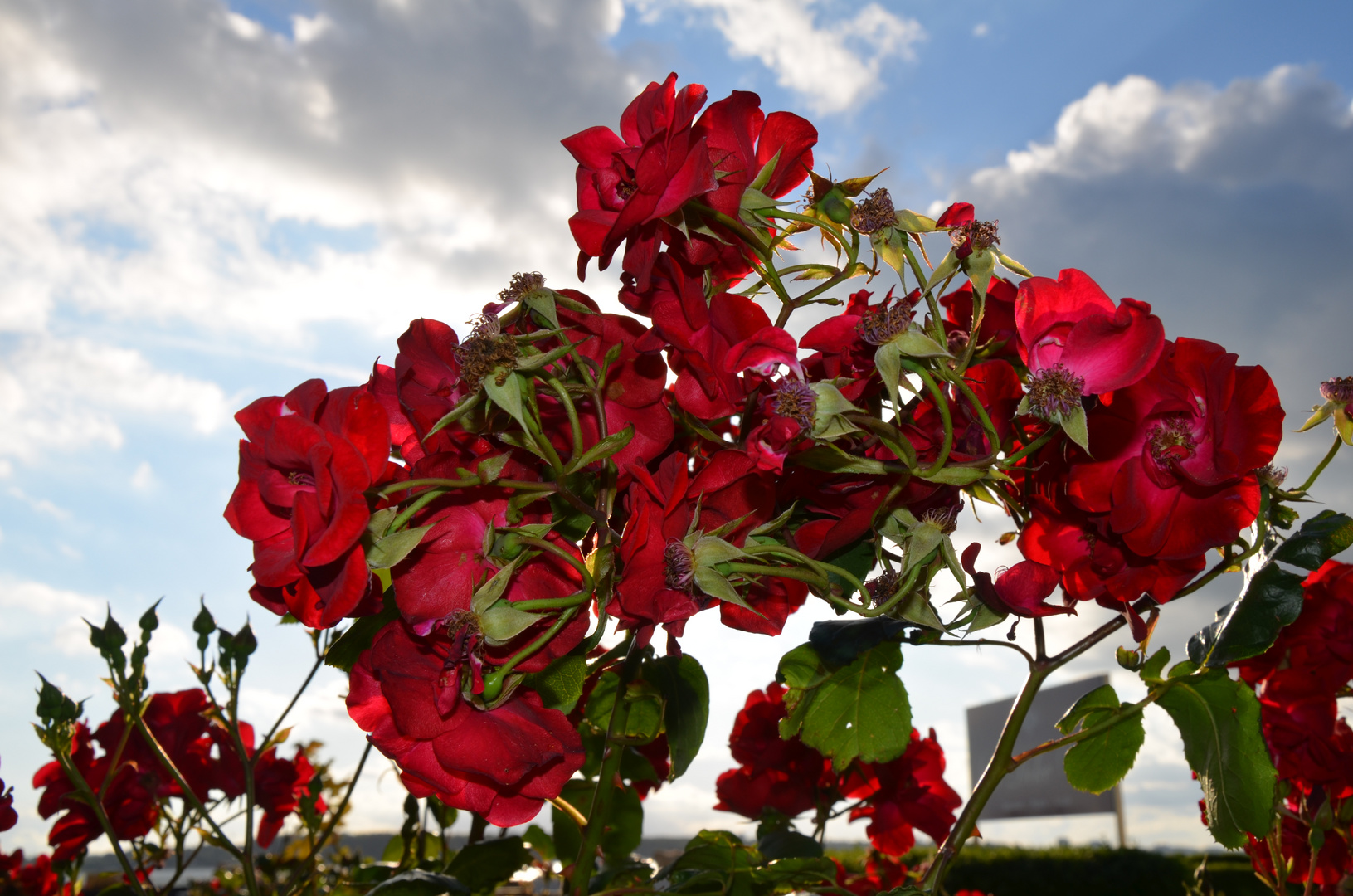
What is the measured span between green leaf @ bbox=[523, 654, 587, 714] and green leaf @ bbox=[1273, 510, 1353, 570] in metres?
0.79

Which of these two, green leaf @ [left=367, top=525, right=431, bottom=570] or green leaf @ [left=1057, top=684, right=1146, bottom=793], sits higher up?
green leaf @ [left=367, top=525, right=431, bottom=570]

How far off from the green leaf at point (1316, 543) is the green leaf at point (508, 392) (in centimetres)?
87

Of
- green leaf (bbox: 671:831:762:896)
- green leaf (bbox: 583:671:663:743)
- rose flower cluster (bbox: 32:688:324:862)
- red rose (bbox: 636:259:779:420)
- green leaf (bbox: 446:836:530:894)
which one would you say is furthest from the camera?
rose flower cluster (bbox: 32:688:324:862)

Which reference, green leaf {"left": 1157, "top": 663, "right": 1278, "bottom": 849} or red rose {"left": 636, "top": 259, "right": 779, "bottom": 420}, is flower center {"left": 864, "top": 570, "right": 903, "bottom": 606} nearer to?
red rose {"left": 636, "top": 259, "right": 779, "bottom": 420}

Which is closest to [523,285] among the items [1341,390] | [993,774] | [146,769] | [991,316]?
[991,316]

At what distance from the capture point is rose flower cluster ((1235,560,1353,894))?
145cm

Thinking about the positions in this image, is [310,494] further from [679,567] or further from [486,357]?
[679,567]

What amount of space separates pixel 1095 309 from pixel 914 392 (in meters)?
0.17

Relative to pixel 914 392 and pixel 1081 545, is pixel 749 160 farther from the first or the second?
pixel 1081 545

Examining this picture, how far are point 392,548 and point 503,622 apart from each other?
4.0 inches

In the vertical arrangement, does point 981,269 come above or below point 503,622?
above

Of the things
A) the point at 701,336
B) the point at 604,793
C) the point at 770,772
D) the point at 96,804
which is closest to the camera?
the point at 701,336

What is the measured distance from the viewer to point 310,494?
66cm

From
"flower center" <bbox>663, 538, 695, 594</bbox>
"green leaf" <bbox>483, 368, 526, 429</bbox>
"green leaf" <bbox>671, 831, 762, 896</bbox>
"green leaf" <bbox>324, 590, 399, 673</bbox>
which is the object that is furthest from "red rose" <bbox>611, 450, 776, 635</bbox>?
"green leaf" <bbox>671, 831, 762, 896</bbox>
